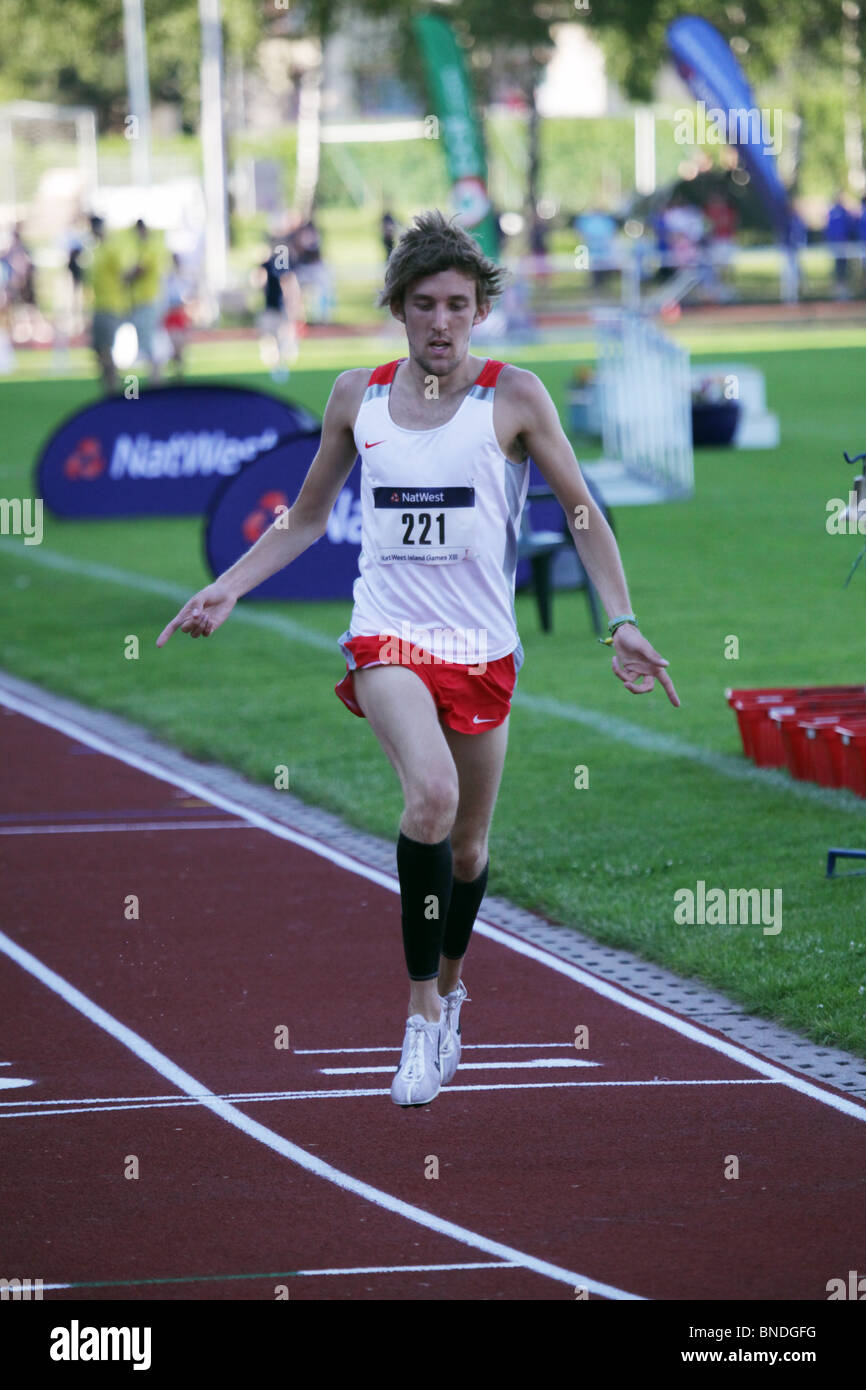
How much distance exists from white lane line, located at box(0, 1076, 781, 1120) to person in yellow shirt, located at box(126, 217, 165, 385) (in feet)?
65.5

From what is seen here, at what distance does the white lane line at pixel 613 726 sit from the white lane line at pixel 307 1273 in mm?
4645

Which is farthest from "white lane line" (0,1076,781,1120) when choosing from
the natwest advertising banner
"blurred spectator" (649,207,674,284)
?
"blurred spectator" (649,207,674,284)

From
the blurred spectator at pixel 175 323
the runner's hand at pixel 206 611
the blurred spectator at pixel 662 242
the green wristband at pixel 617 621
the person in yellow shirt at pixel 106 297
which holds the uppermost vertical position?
the blurred spectator at pixel 662 242

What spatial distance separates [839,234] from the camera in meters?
50.7

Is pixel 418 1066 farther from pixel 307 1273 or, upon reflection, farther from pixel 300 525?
pixel 300 525

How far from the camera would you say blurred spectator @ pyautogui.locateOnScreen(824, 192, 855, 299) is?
5025 cm

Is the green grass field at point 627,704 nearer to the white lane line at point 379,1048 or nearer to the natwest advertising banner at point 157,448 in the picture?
the natwest advertising banner at point 157,448

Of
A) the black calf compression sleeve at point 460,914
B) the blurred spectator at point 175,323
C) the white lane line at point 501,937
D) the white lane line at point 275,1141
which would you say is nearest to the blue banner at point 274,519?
the white lane line at point 501,937

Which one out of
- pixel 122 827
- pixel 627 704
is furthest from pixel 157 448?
pixel 122 827

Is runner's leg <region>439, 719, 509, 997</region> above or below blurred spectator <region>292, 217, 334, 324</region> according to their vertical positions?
below

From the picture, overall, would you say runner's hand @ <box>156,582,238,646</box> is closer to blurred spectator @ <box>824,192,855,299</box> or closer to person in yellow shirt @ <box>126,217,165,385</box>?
person in yellow shirt @ <box>126,217,165,385</box>

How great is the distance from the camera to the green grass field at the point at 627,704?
308 inches

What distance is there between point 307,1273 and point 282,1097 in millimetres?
1300

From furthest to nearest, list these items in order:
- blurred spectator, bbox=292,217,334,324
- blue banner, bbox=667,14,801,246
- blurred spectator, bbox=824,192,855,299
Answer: blurred spectator, bbox=824,192,855,299 → blurred spectator, bbox=292,217,334,324 → blue banner, bbox=667,14,801,246
